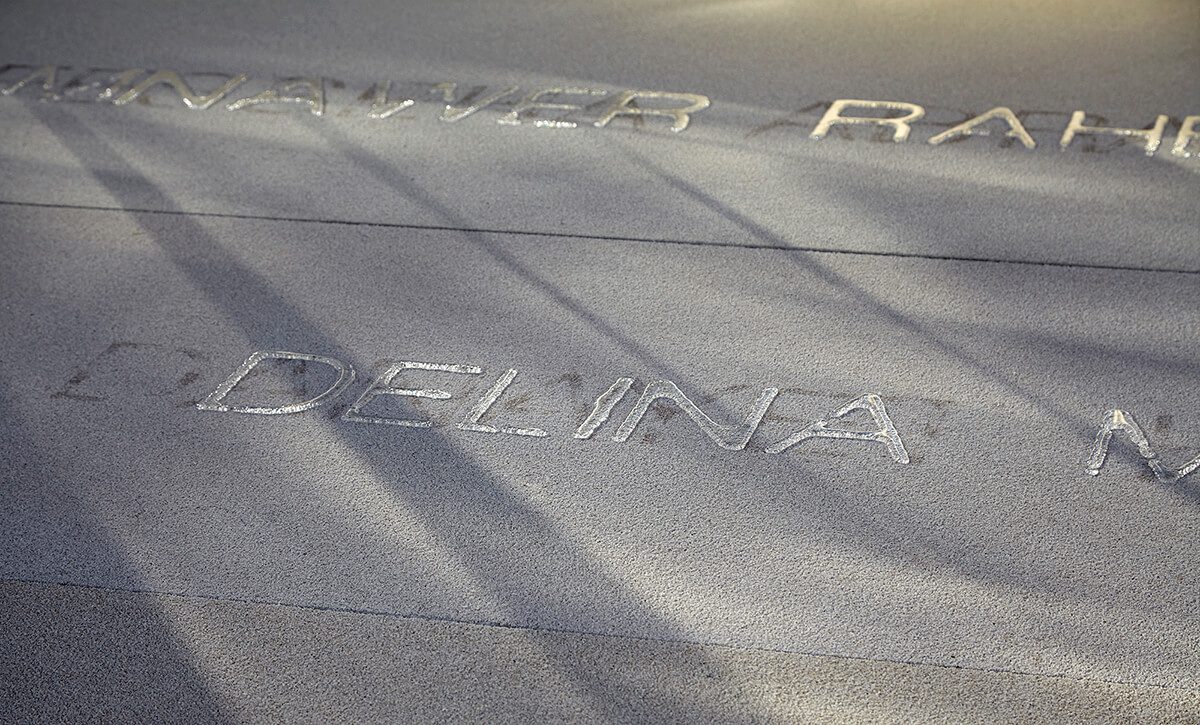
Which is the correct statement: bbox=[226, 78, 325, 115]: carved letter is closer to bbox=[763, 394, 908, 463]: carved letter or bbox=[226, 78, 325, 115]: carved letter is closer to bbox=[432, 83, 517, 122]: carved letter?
bbox=[432, 83, 517, 122]: carved letter

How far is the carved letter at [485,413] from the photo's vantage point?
2.54 m

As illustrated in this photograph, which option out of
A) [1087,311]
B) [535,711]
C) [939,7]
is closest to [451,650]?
[535,711]

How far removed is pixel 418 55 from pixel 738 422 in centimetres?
241

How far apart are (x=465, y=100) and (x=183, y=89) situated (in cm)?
92

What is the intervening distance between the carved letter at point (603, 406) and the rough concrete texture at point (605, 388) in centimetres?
3

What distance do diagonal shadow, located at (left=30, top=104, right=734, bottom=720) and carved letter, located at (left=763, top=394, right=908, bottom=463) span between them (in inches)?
19.5

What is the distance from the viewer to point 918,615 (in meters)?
2.06

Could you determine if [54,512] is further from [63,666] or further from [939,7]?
[939,7]

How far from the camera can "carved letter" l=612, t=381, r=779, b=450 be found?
2502mm

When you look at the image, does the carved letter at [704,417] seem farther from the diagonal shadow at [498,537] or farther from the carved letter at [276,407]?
the carved letter at [276,407]

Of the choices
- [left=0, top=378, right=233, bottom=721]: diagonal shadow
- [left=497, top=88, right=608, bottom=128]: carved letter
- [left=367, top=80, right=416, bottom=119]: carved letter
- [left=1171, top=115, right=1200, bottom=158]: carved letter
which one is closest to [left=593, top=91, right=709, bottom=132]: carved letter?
[left=497, top=88, right=608, bottom=128]: carved letter

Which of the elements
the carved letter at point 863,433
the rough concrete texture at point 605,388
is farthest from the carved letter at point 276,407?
the carved letter at point 863,433

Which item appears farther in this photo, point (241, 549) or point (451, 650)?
point (241, 549)

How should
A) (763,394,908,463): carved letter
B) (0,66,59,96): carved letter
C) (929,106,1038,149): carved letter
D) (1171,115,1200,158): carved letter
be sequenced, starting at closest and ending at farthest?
(763,394,908,463): carved letter → (1171,115,1200,158): carved letter → (929,106,1038,149): carved letter → (0,66,59,96): carved letter
